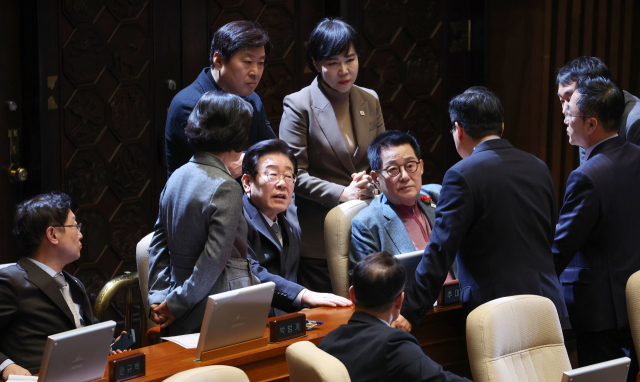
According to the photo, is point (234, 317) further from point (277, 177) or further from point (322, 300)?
point (277, 177)

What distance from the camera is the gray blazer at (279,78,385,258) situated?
10.5 ft

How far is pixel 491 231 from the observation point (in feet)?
7.86

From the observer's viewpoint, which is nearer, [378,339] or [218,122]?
[378,339]

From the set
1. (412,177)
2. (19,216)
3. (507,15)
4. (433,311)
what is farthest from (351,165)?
(507,15)

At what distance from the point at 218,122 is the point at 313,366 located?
91 cm

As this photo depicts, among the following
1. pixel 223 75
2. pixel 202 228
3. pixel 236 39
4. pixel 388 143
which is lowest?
pixel 202 228

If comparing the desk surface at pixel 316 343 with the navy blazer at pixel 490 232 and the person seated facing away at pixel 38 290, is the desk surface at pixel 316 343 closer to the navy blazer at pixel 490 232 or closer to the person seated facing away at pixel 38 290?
the navy blazer at pixel 490 232

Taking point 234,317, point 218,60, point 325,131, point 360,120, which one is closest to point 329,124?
point 325,131

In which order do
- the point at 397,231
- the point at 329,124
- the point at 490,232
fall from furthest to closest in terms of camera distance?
the point at 329,124, the point at 397,231, the point at 490,232

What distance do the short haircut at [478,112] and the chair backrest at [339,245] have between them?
1.94 ft

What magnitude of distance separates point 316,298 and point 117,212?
74.3 inches

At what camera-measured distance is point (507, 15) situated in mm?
4676

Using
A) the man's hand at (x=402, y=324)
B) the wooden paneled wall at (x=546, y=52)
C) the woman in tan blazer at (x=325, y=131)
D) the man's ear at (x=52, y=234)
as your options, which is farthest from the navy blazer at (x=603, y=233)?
the wooden paneled wall at (x=546, y=52)

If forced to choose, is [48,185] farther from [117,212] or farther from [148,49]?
[148,49]
